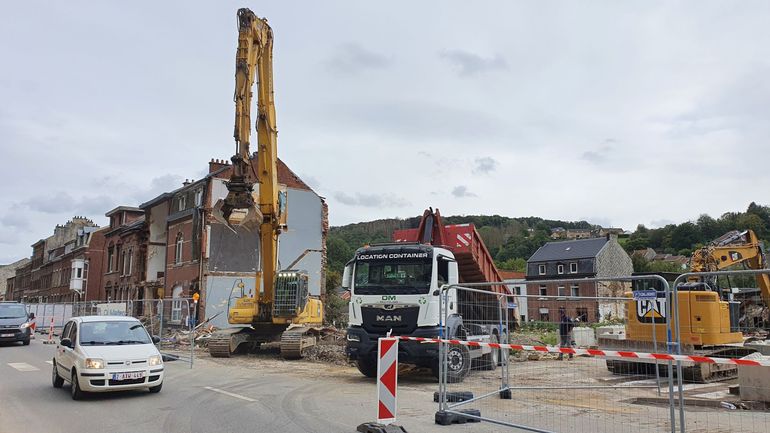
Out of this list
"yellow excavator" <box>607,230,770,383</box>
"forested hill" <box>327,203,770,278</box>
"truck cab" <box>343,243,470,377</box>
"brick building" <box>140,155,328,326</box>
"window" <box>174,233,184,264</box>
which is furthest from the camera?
"forested hill" <box>327,203,770,278</box>

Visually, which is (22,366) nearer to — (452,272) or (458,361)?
(452,272)

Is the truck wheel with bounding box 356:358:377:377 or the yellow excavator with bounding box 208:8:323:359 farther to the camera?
the yellow excavator with bounding box 208:8:323:359

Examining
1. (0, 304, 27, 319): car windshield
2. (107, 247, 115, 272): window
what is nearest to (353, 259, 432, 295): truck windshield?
(0, 304, 27, 319): car windshield

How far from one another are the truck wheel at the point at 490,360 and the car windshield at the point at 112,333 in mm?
6895

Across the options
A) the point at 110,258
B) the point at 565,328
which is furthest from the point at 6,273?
the point at 565,328

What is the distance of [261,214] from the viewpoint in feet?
62.2

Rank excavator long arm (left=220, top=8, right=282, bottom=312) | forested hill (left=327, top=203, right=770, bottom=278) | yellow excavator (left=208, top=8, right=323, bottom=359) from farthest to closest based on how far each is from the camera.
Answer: forested hill (left=327, top=203, right=770, bottom=278) < yellow excavator (left=208, top=8, right=323, bottom=359) < excavator long arm (left=220, top=8, right=282, bottom=312)

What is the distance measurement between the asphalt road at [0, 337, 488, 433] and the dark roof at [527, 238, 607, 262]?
57.0m

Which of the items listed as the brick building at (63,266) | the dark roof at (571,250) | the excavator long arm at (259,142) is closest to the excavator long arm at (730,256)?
the excavator long arm at (259,142)

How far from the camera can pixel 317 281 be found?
3653 cm

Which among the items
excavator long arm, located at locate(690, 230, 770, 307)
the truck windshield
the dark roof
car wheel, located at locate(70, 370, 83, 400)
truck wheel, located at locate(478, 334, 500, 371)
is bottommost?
car wheel, located at locate(70, 370, 83, 400)

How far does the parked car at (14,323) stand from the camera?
24.5 meters

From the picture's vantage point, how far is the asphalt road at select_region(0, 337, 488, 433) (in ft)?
28.0

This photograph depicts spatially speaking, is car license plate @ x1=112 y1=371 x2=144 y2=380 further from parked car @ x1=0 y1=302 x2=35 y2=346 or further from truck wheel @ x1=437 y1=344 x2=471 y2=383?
parked car @ x1=0 y1=302 x2=35 y2=346
